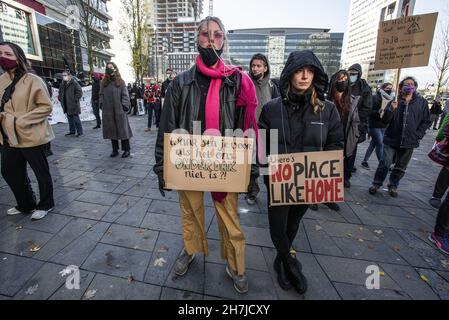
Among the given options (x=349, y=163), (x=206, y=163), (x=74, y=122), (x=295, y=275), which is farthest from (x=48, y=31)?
(x=295, y=275)

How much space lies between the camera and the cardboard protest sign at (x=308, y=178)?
1.88 meters

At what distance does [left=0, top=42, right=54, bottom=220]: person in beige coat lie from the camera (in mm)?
2744

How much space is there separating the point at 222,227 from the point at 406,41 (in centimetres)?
412

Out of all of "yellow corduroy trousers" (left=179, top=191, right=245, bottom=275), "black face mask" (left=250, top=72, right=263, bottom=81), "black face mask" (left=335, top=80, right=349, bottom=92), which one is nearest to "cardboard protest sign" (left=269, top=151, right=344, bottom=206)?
"yellow corduroy trousers" (left=179, top=191, right=245, bottom=275)

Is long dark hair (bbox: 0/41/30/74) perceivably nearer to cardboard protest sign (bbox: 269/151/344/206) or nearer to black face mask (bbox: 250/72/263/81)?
black face mask (bbox: 250/72/263/81)

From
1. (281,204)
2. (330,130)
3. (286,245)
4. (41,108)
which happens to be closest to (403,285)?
(286,245)

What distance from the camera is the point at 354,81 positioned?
4273mm

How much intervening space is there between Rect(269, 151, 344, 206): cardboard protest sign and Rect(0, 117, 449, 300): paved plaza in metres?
0.91

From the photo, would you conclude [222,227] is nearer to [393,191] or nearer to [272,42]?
[393,191]

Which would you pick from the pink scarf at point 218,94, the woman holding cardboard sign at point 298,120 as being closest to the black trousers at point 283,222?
the woman holding cardboard sign at point 298,120

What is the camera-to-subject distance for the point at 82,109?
12016 mm

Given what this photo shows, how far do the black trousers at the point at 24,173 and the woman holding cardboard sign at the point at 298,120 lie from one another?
292cm

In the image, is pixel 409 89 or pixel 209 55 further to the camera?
pixel 409 89

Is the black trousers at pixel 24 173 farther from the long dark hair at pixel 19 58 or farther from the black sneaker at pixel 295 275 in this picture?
the black sneaker at pixel 295 275
